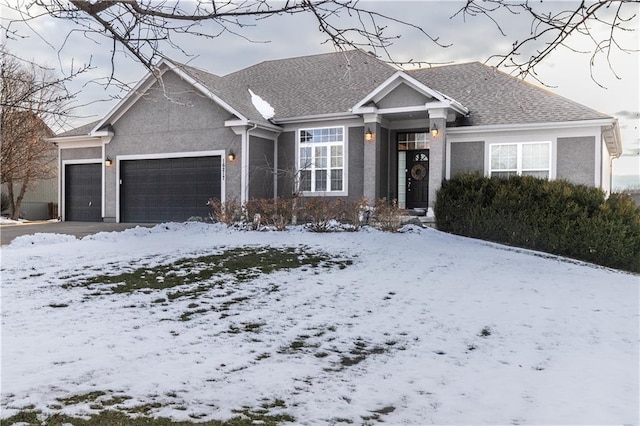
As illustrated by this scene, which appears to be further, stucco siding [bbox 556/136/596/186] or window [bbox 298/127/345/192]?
window [bbox 298/127/345/192]

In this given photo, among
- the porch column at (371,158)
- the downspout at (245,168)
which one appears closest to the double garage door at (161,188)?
the downspout at (245,168)

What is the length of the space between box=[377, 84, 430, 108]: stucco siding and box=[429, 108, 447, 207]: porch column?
1.78ft

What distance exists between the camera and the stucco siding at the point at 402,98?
1399 centimetres

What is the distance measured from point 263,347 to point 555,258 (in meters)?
8.05

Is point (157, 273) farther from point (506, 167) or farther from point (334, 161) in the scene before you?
point (506, 167)

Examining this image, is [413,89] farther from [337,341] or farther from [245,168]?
[337,341]

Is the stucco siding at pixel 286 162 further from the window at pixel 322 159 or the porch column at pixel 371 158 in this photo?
the porch column at pixel 371 158

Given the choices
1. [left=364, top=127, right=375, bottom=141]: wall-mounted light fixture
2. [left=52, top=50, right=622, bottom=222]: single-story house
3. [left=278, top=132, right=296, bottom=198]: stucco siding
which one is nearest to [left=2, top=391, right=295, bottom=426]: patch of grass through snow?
[left=52, top=50, right=622, bottom=222]: single-story house

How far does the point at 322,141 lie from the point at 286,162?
1498 mm

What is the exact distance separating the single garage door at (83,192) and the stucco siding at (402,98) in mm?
11154

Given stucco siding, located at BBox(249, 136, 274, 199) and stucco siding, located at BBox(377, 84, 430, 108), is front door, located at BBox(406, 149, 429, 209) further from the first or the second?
stucco siding, located at BBox(249, 136, 274, 199)

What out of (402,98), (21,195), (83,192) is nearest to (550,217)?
(402,98)

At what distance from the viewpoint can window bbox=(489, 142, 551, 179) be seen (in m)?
13.7

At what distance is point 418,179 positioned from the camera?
15.9m
